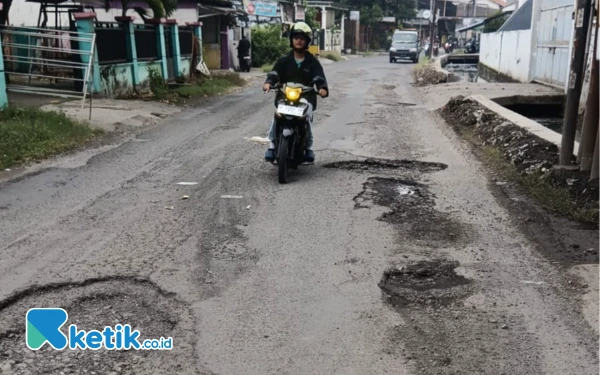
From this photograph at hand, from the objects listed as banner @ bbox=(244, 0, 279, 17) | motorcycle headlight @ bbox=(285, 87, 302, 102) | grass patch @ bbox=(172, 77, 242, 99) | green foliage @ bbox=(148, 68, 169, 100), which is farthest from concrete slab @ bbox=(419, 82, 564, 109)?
banner @ bbox=(244, 0, 279, 17)

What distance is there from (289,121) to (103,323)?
380 centimetres

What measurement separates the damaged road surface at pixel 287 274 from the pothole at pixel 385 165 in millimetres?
65

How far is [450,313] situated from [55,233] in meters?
3.21

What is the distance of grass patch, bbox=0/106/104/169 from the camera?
25.4 feet

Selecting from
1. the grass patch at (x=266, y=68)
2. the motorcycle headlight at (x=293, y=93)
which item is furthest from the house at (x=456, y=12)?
the motorcycle headlight at (x=293, y=93)

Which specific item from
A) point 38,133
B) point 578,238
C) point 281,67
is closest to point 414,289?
point 578,238

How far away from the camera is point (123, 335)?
3250 mm

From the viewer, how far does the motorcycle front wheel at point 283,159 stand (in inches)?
260

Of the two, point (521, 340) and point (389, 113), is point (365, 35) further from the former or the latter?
point (521, 340)

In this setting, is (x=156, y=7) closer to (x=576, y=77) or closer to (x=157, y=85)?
(x=157, y=85)

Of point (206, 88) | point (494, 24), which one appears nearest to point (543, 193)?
point (206, 88)

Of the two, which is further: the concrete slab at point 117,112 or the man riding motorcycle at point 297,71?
the concrete slab at point 117,112

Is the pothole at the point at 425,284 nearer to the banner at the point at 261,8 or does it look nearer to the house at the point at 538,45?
the house at the point at 538,45

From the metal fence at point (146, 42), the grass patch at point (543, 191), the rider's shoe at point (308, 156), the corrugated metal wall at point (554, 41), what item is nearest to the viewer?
the grass patch at point (543, 191)
